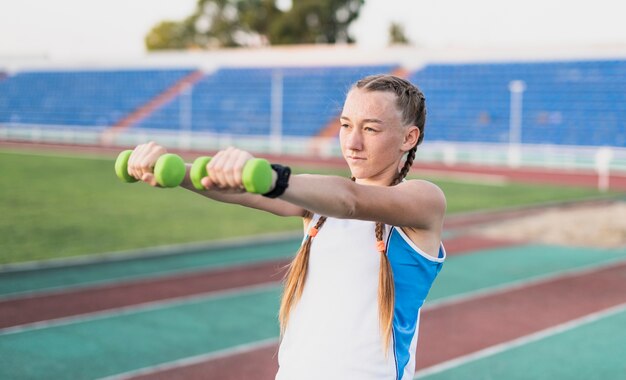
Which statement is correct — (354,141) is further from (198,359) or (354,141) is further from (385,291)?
(198,359)

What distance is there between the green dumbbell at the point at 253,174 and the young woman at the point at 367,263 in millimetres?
452

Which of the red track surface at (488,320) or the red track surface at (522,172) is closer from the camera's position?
the red track surface at (488,320)

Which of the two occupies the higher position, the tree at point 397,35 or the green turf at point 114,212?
the tree at point 397,35

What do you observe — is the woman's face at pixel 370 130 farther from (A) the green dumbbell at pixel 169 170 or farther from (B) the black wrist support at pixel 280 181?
(A) the green dumbbell at pixel 169 170

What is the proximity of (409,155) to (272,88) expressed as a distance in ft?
125

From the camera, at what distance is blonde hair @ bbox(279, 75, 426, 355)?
221cm

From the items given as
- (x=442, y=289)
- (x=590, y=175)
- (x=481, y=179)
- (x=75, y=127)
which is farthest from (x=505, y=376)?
(x=75, y=127)

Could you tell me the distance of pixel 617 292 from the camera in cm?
914

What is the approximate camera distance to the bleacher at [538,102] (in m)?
30.7

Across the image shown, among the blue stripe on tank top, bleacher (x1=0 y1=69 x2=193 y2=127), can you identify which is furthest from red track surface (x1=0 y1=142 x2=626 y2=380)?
bleacher (x1=0 y1=69 x2=193 y2=127)

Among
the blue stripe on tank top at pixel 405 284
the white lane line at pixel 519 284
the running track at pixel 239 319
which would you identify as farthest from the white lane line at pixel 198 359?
the blue stripe on tank top at pixel 405 284

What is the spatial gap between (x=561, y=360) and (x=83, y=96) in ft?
138

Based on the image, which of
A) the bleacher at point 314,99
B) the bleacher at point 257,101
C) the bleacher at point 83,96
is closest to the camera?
the bleacher at point 314,99

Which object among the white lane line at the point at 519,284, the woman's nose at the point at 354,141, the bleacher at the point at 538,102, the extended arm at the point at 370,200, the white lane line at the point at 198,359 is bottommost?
the white lane line at the point at 198,359
